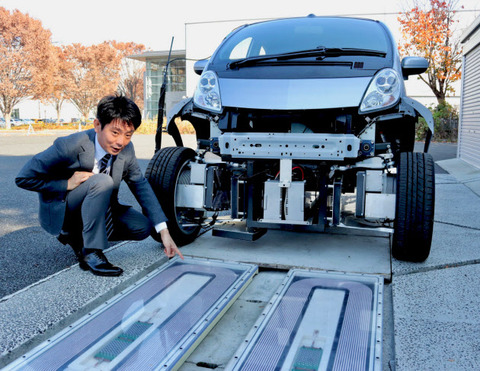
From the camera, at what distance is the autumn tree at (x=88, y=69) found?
4031 centimetres

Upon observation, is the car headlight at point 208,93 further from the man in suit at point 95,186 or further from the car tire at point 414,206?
Answer: the car tire at point 414,206

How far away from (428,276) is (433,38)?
21.5 metres

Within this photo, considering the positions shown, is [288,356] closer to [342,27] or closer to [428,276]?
[428,276]

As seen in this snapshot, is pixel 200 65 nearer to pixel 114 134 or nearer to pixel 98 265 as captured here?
pixel 114 134

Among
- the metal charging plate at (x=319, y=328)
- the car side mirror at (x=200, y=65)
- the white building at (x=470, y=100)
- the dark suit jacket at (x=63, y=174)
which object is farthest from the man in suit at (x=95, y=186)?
the white building at (x=470, y=100)

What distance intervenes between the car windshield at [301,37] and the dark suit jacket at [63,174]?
1.36m

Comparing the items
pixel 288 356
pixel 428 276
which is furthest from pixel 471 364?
pixel 428 276

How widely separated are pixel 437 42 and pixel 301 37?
20.3 m

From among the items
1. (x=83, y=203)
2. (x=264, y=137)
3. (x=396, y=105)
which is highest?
(x=396, y=105)

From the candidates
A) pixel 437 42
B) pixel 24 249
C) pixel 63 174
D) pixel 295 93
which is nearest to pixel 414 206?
pixel 295 93

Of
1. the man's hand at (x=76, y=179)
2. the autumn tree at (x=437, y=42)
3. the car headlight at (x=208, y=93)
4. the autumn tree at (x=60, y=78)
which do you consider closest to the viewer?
the man's hand at (x=76, y=179)

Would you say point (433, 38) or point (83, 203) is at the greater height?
point (433, 38)

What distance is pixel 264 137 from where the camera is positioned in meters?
3.51

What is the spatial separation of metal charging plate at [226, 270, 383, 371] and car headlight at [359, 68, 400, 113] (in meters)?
1.24
